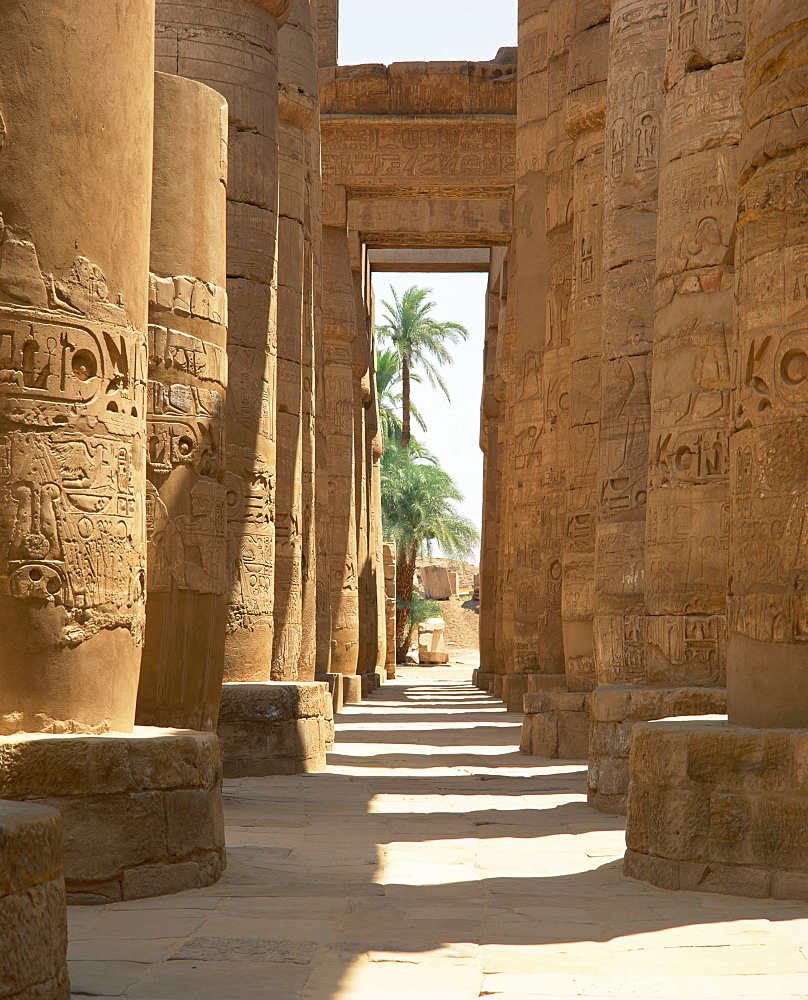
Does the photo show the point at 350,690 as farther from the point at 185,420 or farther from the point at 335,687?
the point at 185,420

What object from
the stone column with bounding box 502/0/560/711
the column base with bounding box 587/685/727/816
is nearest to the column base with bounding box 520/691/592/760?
the column base with bounding box 587/685/727/816

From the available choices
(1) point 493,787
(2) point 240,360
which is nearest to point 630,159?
(2) point 240,360

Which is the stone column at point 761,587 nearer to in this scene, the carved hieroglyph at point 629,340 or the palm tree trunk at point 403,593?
the carved hieroglyph at point 629,340

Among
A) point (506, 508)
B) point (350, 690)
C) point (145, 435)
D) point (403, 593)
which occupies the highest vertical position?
point (506, 508)

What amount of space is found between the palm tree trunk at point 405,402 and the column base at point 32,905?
3864cm

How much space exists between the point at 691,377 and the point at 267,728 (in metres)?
3.82

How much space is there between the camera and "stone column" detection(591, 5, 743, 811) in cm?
723

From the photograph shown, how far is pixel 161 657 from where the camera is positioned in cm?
638

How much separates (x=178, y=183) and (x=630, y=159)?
3.92 meters

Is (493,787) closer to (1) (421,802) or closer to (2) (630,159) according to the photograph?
(1) (421,802)

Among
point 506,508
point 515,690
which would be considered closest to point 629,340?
point 515,690

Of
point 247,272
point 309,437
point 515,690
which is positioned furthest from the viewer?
point 515,690

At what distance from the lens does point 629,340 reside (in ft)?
30.0

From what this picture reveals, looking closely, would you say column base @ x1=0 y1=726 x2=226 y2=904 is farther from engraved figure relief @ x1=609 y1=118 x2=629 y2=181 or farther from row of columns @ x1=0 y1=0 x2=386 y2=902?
engraved figure relief @ x1=609 y1=118 x2=629 y2=181
